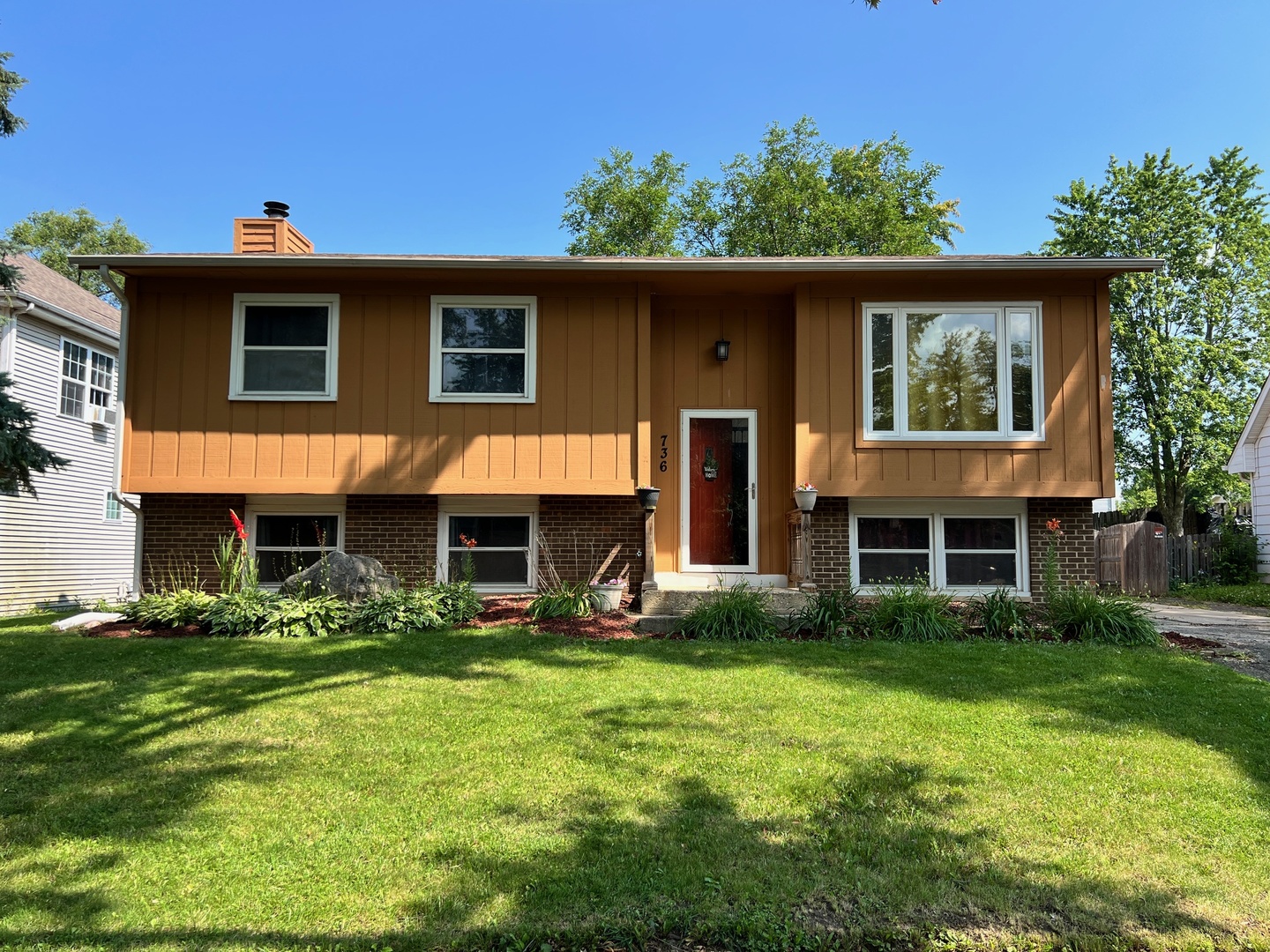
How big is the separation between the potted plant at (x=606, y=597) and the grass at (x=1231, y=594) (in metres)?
10.8

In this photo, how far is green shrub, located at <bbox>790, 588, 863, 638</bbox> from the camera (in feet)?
25.2

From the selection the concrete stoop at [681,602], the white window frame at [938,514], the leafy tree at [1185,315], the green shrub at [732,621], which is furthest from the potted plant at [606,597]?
the leafy tree at [1185,315]

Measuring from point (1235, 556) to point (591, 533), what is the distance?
1380cm

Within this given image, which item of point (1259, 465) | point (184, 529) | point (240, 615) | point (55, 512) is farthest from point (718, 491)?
point (55, 512)

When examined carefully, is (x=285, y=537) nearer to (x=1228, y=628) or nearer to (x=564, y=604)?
(x=564, y=604)

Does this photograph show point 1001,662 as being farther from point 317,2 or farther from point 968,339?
point 317,2

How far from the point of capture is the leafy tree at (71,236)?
1097 inches

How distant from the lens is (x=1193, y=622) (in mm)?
9891

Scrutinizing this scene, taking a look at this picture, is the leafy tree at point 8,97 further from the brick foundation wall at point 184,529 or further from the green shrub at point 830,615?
the green shrub at point 830,615

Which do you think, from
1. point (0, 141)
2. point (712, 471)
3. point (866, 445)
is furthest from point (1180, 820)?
point (0, 141)

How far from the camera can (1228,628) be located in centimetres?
934

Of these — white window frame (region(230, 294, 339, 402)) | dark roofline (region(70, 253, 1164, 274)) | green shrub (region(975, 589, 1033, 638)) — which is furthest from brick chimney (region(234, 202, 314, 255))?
green shrub (region(975, 589, 1033, 638))

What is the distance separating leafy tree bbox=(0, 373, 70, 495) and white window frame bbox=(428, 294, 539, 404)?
4.27m

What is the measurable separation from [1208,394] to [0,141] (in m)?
24.9
